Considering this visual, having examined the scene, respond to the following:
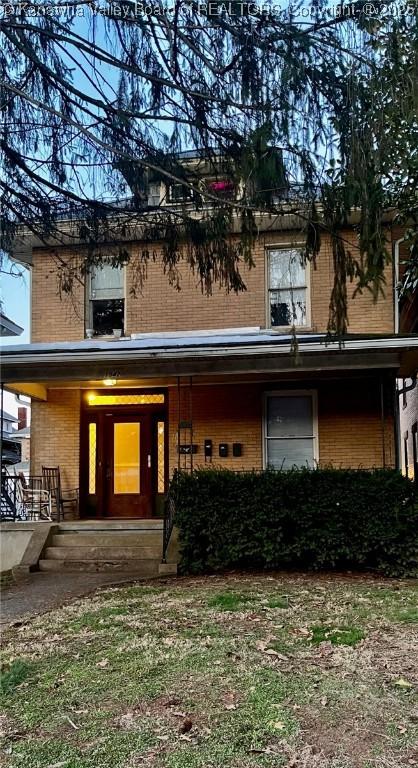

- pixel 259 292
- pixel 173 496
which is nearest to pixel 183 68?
pixel 173 496

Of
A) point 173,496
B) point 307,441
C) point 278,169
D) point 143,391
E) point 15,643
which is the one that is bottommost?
point 15,643

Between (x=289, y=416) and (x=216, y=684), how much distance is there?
8.14 metres

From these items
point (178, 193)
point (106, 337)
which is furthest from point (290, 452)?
point (178, 193)

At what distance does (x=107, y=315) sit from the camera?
13.0 meters

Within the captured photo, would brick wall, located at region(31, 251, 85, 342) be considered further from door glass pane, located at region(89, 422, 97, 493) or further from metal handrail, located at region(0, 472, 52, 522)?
metal handrail, located at region(0, 472, 52, 522)

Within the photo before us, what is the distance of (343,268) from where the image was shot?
397 centimetres

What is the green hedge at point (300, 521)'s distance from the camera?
8.41 m

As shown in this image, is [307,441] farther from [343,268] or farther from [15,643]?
[343,268]

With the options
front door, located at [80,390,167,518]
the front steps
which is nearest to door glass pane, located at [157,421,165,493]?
front door, located at [80,390,167,518]

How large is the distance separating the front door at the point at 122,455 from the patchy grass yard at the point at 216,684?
18.5ft

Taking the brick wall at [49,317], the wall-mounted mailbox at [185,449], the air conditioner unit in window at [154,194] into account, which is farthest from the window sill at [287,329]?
the air conditioner unit in window at [154,194]

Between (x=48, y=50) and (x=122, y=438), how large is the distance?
8.94 m

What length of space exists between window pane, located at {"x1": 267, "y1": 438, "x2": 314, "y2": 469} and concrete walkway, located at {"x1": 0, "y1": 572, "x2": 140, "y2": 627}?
3.98 m

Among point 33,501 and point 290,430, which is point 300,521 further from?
point 33,501
